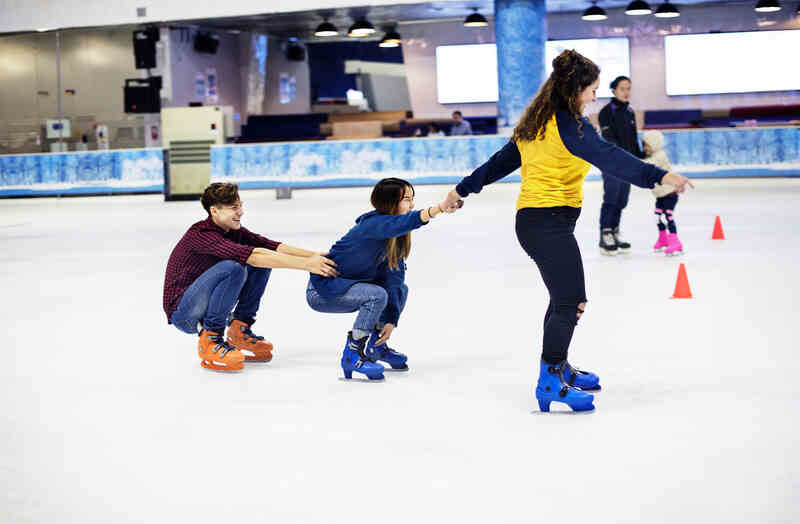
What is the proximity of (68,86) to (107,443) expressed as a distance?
19.4 meters

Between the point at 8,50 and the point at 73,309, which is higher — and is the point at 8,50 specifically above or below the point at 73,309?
above

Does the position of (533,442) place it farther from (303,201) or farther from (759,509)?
(303,201)

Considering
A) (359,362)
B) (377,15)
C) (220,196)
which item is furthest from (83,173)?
(359,362)

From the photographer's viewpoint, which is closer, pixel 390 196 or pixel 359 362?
pixel 390 196

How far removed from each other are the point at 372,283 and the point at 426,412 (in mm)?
680

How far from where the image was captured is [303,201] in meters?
15.1

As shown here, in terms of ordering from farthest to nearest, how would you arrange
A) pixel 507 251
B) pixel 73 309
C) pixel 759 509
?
pixel 507 251 → pixel 73 309 → pixel 759 509

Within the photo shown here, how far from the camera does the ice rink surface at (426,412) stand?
221 cm

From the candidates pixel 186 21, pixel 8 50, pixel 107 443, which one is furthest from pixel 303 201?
pixel 107 443

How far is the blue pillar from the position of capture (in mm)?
16359

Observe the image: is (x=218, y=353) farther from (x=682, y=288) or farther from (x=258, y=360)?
(x=682, y=288)

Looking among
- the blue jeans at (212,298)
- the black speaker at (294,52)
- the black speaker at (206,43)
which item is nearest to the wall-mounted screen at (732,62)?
the black speaker at (294,52)

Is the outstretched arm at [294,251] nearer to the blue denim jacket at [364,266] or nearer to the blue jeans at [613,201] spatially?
the blue denim jacket at [364,266]

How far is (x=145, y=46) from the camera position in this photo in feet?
65.7
